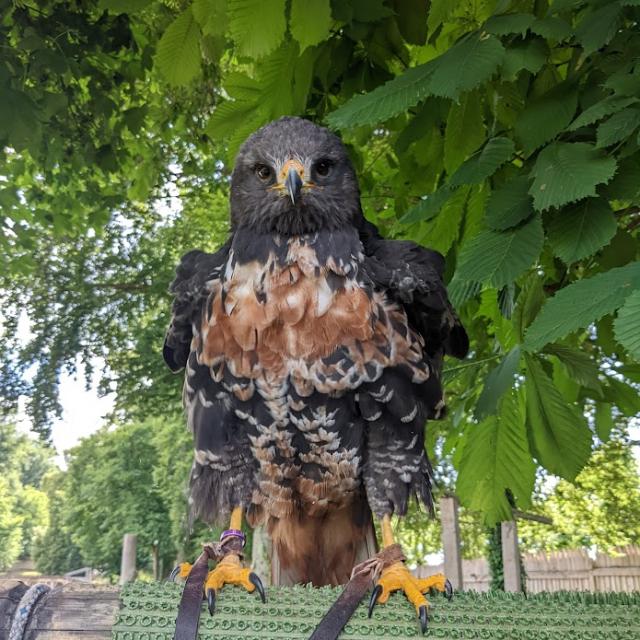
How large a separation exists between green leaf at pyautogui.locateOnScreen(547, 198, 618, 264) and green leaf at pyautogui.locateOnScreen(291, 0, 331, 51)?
70 cm

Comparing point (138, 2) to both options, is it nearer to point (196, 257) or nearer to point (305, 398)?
point (196, 257)

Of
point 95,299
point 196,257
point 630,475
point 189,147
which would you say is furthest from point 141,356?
point 630,475

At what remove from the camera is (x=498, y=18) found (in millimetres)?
1423

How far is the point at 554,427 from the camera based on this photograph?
1873 mm

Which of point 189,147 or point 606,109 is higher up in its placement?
point 189,147

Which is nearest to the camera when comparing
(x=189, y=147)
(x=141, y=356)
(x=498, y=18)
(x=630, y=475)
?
(x=498, y=18)

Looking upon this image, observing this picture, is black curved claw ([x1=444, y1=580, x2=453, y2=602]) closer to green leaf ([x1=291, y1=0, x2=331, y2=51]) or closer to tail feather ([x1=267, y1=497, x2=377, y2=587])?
tail feather ([x1=267, y1=497, x2=377, y2=587])

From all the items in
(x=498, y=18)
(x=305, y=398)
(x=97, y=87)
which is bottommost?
(x=305, y=398)

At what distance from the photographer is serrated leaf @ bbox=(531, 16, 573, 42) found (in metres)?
1.39

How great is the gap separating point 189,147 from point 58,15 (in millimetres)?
3262

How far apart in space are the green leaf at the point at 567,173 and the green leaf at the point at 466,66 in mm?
207

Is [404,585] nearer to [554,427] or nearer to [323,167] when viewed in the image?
[554,427]

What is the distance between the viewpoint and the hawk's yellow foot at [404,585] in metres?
1.49

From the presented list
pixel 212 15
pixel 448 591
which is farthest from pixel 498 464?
pixel 212 15
